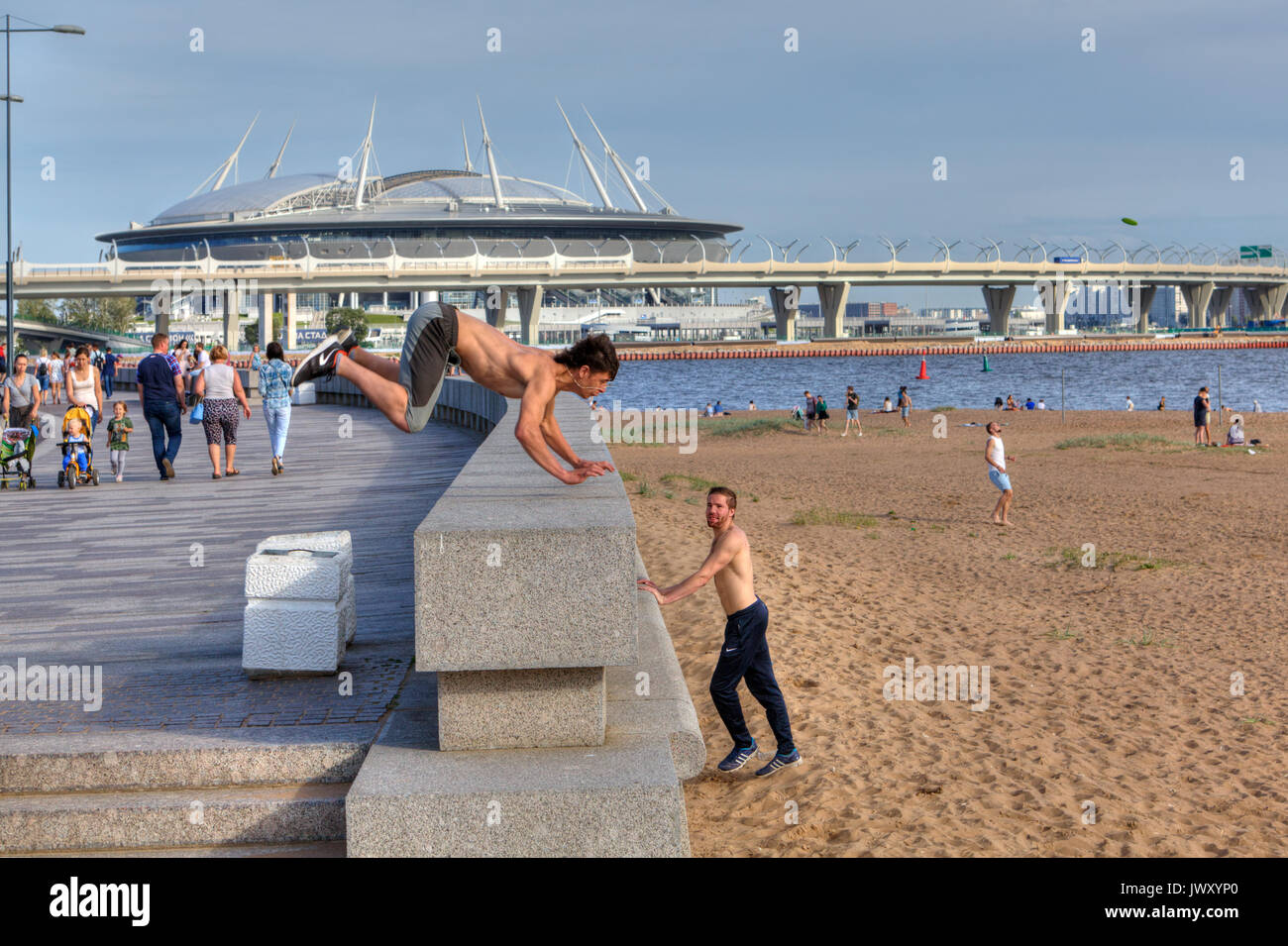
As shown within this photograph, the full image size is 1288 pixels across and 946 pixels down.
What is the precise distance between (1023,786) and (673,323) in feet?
563

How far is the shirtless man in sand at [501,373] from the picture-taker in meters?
6.01

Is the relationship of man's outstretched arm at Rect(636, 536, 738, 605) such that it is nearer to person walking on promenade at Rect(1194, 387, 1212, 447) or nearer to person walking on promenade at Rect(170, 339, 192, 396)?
person walking on promenade at Rect(170, 339, 192, 396)

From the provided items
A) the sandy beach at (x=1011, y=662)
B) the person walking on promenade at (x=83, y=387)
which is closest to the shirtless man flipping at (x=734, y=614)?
the sandy beach at (x=1011, y=662)

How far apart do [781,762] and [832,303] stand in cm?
13319

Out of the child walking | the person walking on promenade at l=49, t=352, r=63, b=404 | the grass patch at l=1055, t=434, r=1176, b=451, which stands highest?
the person walking on promenade at l=49, t=352, r=63, b=404

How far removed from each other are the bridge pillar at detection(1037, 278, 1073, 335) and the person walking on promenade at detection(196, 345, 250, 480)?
145019 mm

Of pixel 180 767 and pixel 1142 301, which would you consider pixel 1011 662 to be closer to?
pixel 180 767

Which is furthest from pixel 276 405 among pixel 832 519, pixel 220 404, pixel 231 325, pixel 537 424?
pixel 231 325

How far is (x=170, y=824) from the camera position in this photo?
5.03m

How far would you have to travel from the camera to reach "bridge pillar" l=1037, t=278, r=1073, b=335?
154 meters

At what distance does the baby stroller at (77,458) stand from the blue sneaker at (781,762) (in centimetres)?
1076

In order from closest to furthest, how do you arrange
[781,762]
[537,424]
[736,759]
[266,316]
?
[537,424] → [736,759] → [781,762] → [266,316]

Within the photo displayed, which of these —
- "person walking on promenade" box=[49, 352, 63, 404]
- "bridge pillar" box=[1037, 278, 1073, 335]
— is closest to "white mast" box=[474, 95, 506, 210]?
"bridge pillar" box=[1037, 278, 1073, 335]
